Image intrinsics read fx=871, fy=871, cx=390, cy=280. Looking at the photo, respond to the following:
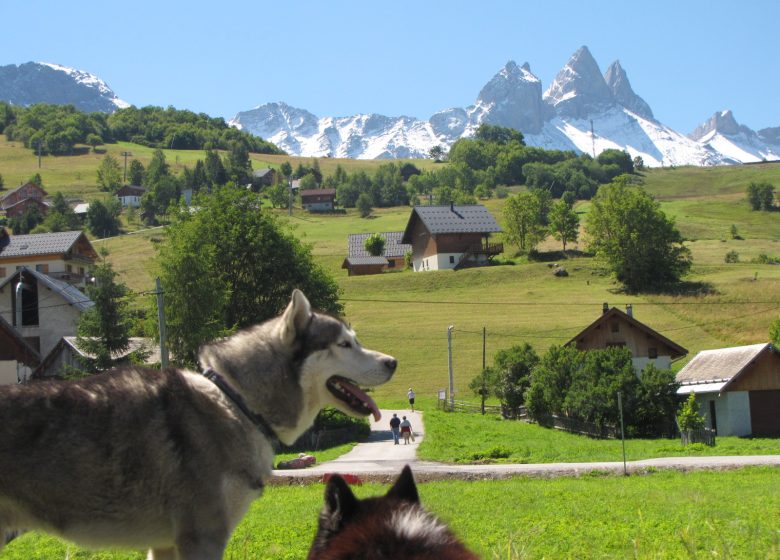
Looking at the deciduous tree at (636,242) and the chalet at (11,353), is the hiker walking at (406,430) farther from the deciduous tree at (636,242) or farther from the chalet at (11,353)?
the deciduous tree at (636,242)

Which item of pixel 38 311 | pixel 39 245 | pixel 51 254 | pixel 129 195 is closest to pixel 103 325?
pixel 38 311

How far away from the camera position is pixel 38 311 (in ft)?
187

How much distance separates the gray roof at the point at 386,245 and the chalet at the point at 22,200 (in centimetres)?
6966

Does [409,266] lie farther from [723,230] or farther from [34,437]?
[34,437]

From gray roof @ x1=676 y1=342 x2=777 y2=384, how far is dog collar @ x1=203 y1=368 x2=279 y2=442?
45.6 m

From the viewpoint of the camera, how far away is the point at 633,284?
97.2 meters

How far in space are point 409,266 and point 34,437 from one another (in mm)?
119979

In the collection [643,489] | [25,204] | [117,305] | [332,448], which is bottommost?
[332,448]

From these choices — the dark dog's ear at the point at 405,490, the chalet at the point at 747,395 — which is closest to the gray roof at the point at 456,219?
the chalet at the point at 747,395

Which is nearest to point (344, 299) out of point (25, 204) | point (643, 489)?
point (643, 489)

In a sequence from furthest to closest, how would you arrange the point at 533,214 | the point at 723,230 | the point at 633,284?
the point at 723,230, the point at 533,214, the point at 633,284

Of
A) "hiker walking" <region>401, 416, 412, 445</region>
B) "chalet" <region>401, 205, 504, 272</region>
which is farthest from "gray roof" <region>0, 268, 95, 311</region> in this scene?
"chalet" <region>401, 205, 504, 272</region>

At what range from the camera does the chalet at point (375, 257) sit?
11700cm

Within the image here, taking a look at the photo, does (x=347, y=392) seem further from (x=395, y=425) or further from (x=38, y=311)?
(x=38, y=311)
